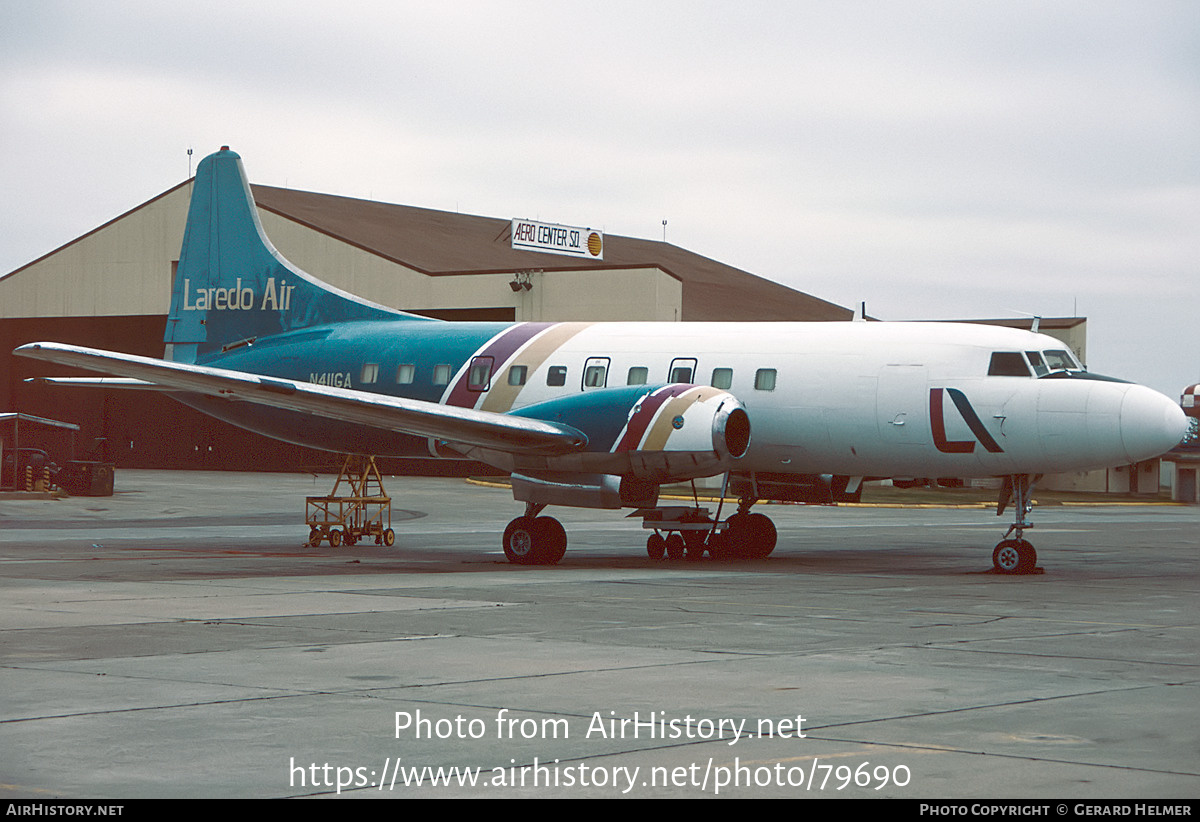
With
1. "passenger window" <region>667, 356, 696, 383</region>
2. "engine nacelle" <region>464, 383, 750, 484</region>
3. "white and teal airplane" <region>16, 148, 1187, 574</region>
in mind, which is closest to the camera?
"white and teal airplane" <region>16, 148, 1187, 574</region>

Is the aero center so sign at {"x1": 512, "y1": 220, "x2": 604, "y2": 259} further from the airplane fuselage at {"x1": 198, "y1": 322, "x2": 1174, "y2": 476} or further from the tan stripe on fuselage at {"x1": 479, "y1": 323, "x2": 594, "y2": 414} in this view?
the tan stripe on fuselage at {"x1": 479, "y1": 323, "x2": 594, "y2": 414}

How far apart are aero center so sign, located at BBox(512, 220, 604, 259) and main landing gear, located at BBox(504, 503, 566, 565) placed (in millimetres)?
41199

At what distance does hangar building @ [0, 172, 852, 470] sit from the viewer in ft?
190

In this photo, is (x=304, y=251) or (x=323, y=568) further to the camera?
(x=304, y=251)

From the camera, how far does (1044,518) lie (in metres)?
42.9

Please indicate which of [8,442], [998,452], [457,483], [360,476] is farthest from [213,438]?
[998,452]

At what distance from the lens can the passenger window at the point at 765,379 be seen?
70.4ft

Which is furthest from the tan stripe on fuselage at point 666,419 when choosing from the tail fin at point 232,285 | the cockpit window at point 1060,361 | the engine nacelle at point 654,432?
the tail fin at point 232,285

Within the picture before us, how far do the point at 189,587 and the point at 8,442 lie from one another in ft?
93.9

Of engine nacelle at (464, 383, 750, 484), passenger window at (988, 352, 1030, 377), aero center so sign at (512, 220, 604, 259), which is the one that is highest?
aero center so sign at (512, 220, 604, 259)

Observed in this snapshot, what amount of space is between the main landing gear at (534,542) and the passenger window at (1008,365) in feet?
22.6

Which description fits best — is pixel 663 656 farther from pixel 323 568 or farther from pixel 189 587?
pixel 323 568

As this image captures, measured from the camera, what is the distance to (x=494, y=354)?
23.4m

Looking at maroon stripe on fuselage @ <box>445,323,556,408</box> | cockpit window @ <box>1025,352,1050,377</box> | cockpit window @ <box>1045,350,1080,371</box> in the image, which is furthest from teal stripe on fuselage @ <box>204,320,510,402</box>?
cockpit window @ <box>1045,350,1080,371</box>
